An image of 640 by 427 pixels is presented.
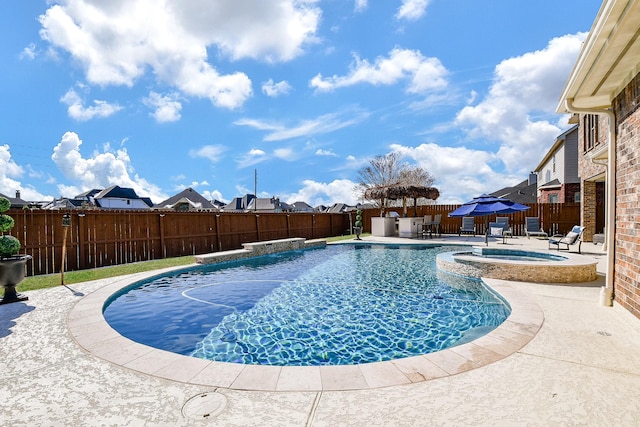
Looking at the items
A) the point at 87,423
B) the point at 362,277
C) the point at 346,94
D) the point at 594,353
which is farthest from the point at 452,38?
the point at 87,423

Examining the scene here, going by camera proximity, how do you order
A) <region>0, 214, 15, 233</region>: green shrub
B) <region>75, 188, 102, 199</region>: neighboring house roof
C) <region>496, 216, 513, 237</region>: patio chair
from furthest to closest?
1. <region>75, 188, 102, 199</region>: neighboring house roof
2. <region>496, 216, 513, 237</region>: patio chair
3. <region>0, 214, 15, 233</region>: green shrub

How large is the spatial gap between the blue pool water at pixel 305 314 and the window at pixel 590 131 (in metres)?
8.96

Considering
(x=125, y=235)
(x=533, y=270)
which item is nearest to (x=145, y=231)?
(x=125, y=235)

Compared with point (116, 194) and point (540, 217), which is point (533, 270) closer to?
point (540, 217)

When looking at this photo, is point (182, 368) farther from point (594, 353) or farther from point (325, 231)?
point (325, 231)

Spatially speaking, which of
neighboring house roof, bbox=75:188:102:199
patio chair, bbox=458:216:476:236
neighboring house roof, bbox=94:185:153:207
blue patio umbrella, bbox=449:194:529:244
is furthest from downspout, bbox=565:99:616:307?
neighboring house roof, bbox=75:188:102:199

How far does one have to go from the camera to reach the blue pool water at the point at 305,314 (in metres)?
3.95

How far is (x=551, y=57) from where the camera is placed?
6887mm

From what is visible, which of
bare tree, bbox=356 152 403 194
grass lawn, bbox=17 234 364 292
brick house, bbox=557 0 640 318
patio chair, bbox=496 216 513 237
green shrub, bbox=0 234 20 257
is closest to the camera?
brick house, bbox=557 0 640 318

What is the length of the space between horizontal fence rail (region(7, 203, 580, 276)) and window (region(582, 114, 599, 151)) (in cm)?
549

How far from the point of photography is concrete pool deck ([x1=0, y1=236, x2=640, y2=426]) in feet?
6.80

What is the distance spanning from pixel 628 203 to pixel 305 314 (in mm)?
4975

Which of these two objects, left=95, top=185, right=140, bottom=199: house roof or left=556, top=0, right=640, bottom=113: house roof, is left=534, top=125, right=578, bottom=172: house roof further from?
left=95, top=185, right=140, bottom=199: house roof

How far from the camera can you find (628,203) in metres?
4.10
